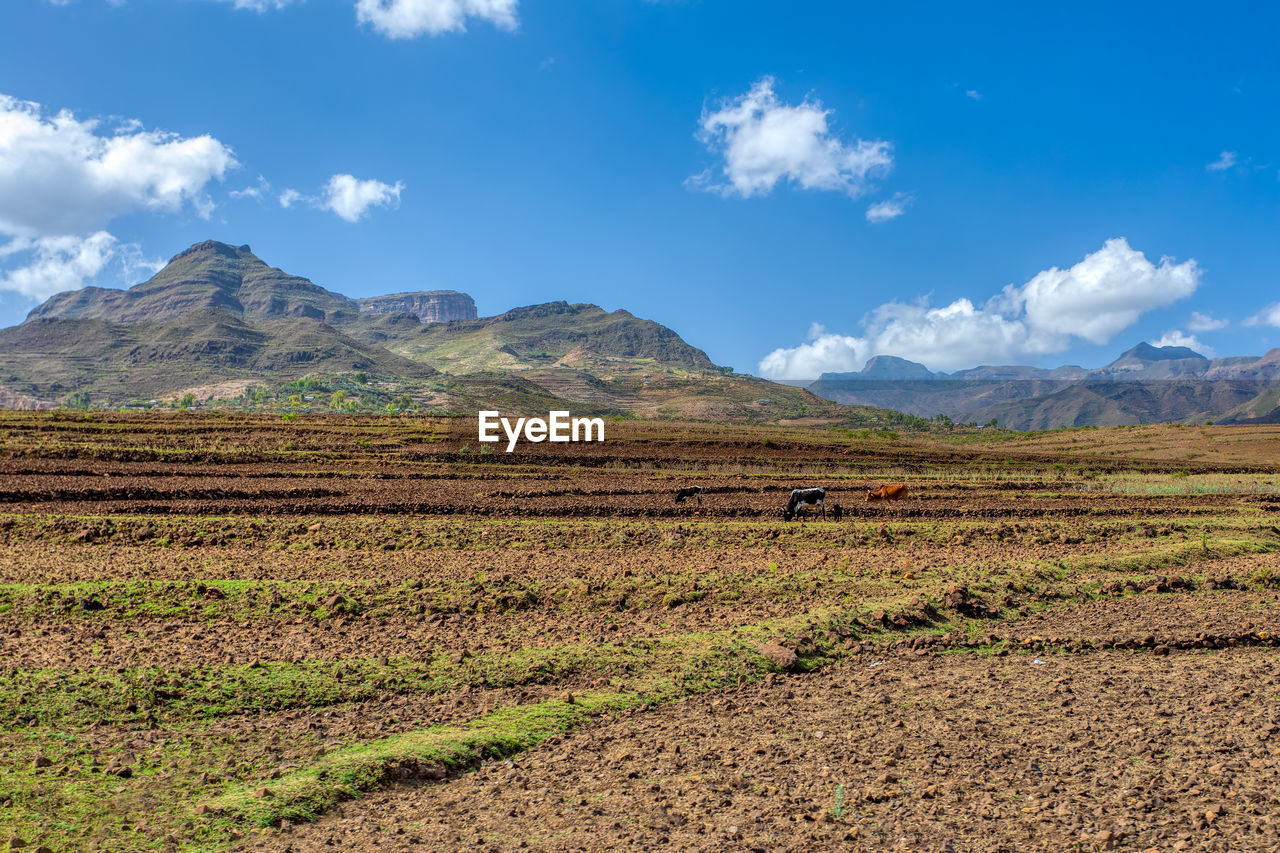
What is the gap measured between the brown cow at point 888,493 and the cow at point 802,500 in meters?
3.62

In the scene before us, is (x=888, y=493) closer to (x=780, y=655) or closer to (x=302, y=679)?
(x=780, y=655)

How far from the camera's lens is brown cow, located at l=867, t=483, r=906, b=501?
28438mm

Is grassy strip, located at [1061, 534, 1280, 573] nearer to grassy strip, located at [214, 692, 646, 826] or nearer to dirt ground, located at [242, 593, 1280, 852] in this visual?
dirt ground, located at [242, 593, 1280, 852]

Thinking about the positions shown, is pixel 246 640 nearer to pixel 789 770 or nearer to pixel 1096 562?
pixel 789 770

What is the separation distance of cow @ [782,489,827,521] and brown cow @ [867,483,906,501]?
11.9ft

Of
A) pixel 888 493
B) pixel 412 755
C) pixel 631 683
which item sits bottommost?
pixel 631 683

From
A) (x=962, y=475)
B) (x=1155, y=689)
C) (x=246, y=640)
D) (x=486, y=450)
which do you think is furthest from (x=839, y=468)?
(x=246, y=640)

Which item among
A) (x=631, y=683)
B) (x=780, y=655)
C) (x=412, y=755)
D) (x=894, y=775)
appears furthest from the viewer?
(x=780, y=655)

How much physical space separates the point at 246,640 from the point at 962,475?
4056 cm

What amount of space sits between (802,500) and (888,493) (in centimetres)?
541

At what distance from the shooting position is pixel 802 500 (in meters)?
25.3

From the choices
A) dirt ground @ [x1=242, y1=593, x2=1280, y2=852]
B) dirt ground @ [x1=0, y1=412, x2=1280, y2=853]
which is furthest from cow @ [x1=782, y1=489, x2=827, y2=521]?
dirt ground @ [x1=242, y1=593, x2=1280, y2=852]

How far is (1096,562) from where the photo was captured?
52.8ft

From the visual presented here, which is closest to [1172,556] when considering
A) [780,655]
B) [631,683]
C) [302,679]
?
[780,655]
